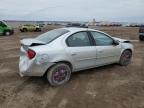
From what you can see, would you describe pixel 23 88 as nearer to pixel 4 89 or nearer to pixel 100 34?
pixel 4 89

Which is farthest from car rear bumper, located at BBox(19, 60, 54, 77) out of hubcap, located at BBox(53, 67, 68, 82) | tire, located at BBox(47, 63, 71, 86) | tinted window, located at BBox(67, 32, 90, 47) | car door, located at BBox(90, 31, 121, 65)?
car door, located at BBox(90, 31, 121, 65)

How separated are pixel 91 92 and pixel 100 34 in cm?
231

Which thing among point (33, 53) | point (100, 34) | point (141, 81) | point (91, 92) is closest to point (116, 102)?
point (91, 92)

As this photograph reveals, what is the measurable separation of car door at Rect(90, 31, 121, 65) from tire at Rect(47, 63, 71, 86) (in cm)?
128

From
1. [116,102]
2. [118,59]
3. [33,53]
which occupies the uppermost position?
[33,53]

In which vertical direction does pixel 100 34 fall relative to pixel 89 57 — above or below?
above

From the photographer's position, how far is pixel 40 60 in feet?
17.0

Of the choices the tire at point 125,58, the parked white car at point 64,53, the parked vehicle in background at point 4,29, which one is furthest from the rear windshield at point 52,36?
the parked vehicle in background at point 4,29

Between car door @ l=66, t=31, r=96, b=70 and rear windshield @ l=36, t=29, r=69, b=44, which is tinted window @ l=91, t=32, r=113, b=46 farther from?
rear windshield @ l=36, t=29, r=69, b=44

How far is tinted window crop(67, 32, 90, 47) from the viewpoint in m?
5.89

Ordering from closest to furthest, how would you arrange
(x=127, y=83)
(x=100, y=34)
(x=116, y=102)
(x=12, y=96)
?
1. (x=116, y=102)
2. (x=12, y=96)
3. (x=127, y=83)
4. (x=100, y=34)

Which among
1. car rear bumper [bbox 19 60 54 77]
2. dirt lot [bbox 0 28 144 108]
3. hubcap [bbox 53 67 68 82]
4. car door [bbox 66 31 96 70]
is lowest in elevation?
dirt lot [bbox 0 28 144 108]

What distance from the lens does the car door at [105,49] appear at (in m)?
6.53

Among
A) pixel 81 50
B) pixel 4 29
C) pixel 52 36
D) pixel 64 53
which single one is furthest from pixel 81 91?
pixel 4 29
